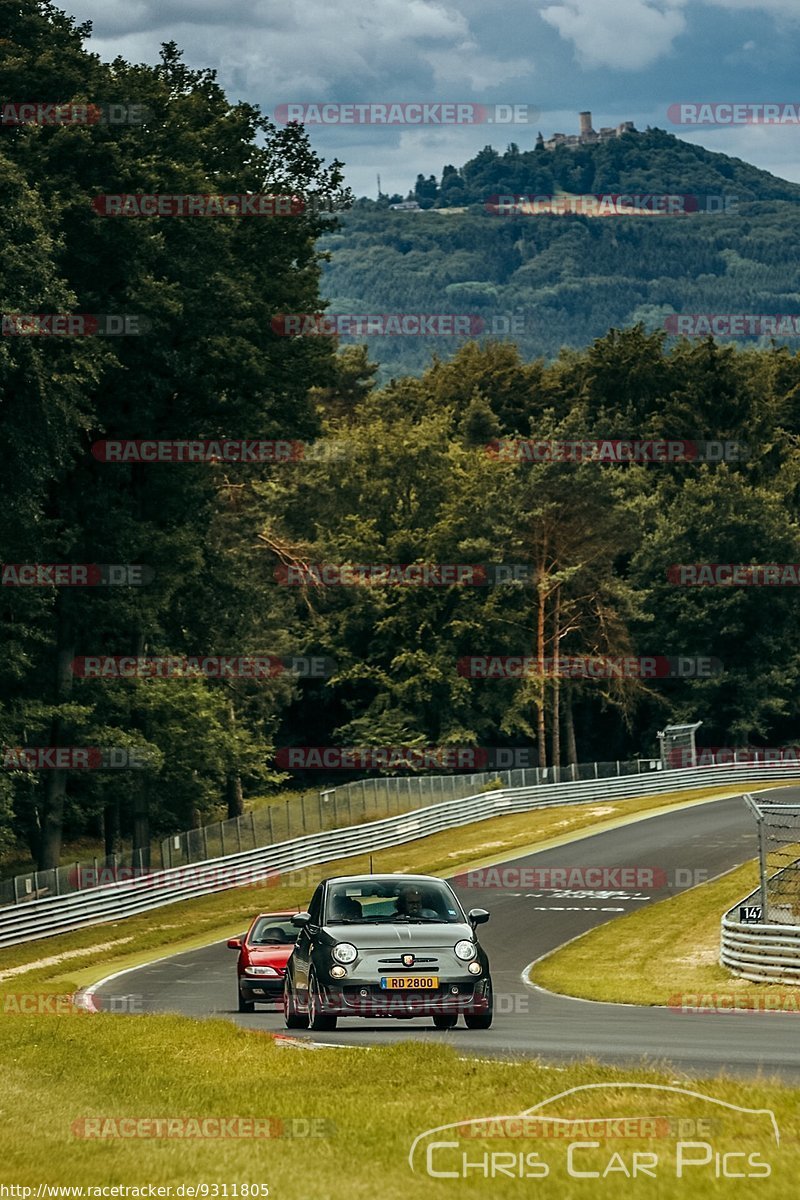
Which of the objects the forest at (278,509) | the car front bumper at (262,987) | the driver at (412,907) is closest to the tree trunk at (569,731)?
the forest at (278,509)

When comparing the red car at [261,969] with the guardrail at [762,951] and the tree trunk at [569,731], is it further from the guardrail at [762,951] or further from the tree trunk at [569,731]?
the tree trunk at [569,731]

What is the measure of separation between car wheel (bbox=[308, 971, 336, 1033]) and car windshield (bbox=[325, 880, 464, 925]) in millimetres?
650

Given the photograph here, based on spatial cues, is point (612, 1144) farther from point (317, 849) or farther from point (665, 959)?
point (317, 849)

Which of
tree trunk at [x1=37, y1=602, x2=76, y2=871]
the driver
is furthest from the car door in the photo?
tree trunk at [x1=37, y1=602, x2=76, y2=871]

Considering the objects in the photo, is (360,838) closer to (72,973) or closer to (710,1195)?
(72,973)

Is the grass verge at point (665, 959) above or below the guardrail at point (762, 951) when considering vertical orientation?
below

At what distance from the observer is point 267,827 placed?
181 ft

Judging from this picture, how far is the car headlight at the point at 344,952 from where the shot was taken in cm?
1748

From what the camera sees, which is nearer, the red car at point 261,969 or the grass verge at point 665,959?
the red car at point 261,969

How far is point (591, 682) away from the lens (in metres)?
88.4

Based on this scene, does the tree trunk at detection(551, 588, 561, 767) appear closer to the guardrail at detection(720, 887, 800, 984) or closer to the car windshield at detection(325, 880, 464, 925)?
the guardrail at detection(720, 887, 800, 984)

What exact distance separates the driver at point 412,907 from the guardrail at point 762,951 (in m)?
10.5

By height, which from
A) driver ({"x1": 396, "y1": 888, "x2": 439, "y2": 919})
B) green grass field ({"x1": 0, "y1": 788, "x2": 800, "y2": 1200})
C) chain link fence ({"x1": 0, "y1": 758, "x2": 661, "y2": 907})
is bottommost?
chain link fence ({"x1": 0, "y1": 758, "x2": 661, "y2": 907})

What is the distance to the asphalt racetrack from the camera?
50.5 ft
